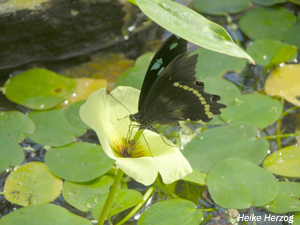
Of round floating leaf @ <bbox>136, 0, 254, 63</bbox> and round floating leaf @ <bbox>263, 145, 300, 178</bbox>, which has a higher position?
round floating leaf @ <bbox>136, 0, 254, 63</bbox>

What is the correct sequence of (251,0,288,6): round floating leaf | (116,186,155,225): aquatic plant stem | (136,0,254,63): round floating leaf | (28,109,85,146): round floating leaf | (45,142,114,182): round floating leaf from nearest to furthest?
(136,0,254,63): round floating leaf, (116,186,155,225): aquatic plant stem, (45,142,114,182): round floating leaf, (28,109,85,146): round floating leaf, (251,0,288,6): round floating leaf

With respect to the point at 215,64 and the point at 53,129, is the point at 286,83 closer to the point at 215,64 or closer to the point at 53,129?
the point at 215,64

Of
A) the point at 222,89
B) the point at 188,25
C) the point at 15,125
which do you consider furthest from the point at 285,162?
the point at 15,125

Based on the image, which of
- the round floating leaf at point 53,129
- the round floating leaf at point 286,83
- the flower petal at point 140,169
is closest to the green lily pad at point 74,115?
the round floating leaf at point 53,129

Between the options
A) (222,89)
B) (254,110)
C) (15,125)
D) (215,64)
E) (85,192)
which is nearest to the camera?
(85,192)

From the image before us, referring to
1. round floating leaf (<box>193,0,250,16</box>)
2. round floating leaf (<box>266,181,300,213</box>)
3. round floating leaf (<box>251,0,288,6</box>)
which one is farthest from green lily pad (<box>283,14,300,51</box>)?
round floating leaf (<box>266,181,300,213</box>)

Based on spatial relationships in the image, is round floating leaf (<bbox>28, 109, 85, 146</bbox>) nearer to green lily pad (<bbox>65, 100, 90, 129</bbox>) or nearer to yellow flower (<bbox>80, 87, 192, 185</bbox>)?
green lily pad (<bbox>65, 100, 90, 129</bbox>)
